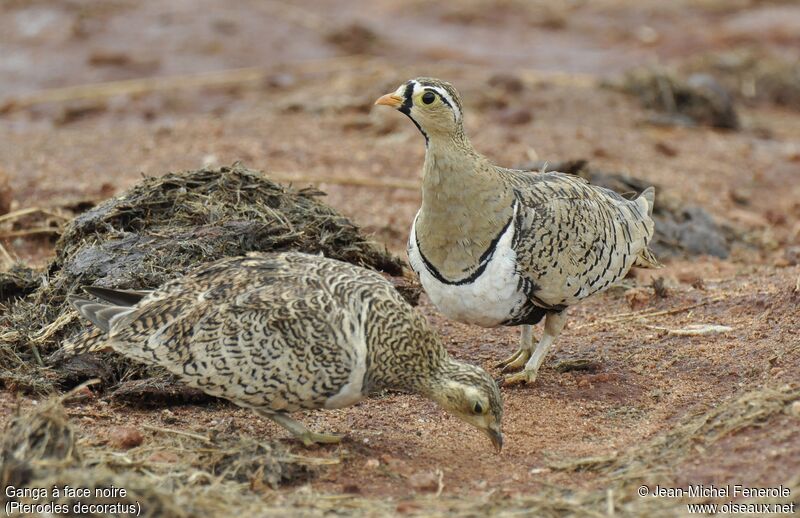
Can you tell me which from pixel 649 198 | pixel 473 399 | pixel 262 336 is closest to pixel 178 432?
pixel 262 336

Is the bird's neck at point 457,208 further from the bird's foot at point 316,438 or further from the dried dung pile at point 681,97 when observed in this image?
the dried dung pile at point 681,97

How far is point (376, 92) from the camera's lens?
1270cm

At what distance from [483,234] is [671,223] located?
12.9 ft

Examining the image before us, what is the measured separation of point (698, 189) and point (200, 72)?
24.0ft

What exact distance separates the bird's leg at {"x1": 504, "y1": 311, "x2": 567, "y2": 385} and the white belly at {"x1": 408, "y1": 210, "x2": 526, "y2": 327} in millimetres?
414

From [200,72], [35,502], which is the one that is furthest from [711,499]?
[200,72]

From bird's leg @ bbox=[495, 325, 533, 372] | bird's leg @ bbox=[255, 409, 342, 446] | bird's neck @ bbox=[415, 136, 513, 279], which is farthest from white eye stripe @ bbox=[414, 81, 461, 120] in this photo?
bird's leg @ bbox=[255, 409, 342, 446]

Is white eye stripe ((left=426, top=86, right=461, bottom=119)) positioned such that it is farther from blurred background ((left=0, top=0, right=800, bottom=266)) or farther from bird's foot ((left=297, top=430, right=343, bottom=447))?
blurred background ((left=0, top=0, right=800, bottom=266))

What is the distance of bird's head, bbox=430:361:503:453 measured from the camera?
492 centimetres

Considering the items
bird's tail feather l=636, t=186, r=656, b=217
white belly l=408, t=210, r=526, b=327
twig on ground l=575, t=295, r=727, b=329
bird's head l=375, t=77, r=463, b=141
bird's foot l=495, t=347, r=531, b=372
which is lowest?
bird's foot l=495, t=347, r=531, b=372

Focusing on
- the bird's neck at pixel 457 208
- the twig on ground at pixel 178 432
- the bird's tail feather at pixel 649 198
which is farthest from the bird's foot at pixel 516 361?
the twig on ground at pixel 178 432

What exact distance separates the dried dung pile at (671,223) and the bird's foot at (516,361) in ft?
9.24

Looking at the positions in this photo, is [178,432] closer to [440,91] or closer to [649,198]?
[440,91]

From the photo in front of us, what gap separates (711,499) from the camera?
14.0 ft
